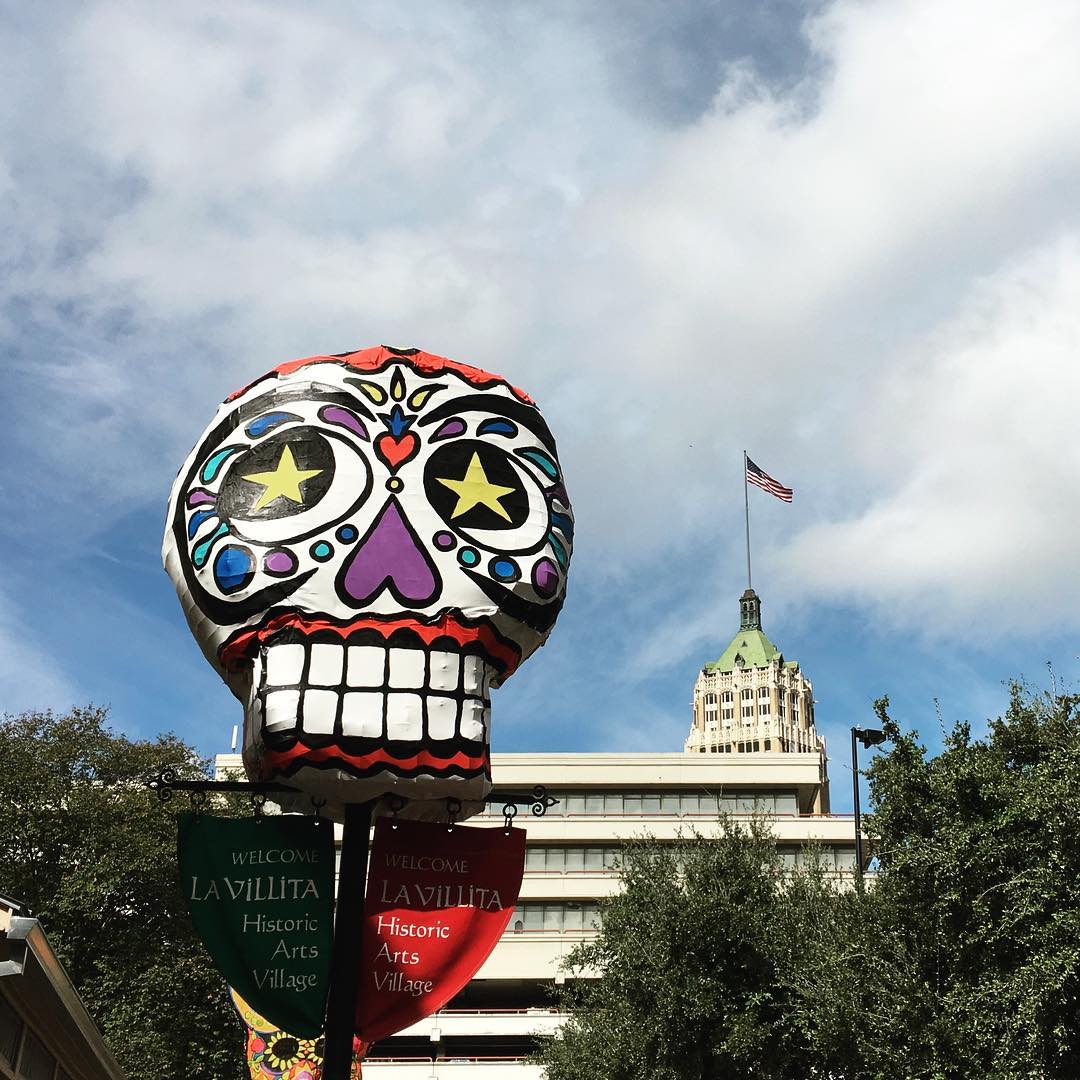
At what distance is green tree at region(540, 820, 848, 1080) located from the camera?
21.3 metres

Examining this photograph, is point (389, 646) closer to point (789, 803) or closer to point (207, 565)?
point (207, 565)

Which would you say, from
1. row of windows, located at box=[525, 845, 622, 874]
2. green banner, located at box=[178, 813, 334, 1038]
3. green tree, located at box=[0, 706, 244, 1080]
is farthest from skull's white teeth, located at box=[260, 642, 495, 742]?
row of windows, located at box=[525, 845, 622, 874]

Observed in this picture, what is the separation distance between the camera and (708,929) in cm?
2216

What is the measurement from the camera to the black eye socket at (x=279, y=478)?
10438 mm

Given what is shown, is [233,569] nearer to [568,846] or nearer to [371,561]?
[371,561]

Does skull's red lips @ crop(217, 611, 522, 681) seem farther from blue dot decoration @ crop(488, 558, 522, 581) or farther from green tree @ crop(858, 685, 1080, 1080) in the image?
green tree @ crop(858, 685, 1080, 1080)

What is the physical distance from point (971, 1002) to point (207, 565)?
1050 centimetres

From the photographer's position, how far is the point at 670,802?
55.5m

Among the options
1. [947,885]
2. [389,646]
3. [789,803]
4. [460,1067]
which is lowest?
[460,1067]

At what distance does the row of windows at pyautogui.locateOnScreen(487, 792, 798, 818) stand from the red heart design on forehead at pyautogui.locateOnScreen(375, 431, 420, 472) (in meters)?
45.5

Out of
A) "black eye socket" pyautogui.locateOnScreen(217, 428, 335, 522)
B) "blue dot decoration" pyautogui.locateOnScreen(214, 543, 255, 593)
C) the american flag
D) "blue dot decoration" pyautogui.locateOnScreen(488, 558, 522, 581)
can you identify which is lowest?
"blue dot decoration" pyautogui.locateOnScreen(214, 543, 255, 593)

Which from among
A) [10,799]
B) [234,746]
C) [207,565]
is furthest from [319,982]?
[234,746]

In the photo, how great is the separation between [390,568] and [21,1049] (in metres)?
7.42

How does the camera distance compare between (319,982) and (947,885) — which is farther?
(947,885)
